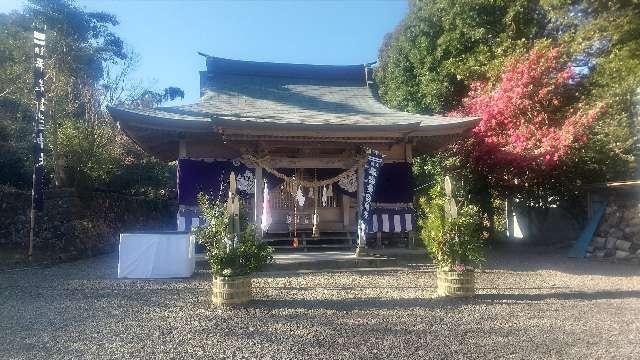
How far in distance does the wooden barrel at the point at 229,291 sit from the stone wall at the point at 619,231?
34.3 ft

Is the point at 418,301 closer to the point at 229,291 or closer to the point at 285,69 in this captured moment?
the point at 229,291

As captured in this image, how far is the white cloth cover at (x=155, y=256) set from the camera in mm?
8477

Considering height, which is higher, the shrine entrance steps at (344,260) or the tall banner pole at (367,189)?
the tall banner pole at (367,189)

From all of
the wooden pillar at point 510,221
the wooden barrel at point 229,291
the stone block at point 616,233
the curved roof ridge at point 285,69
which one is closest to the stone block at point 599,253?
the stone block at point 616,233

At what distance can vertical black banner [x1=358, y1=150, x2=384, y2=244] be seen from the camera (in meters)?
9.90

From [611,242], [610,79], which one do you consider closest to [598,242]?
[611,242]

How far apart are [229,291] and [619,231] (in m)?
11.4

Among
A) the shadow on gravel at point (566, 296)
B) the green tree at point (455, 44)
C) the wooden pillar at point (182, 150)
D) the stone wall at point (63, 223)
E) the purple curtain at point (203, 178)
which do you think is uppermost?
the green tree at point (455, 44)

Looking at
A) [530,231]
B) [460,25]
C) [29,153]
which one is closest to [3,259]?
[29,153]

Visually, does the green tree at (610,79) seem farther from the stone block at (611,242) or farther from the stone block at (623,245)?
the stone block at (623,245)

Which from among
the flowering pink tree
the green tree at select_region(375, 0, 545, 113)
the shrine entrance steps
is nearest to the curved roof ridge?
the green tree at select_region(375, 0, 545, 113)

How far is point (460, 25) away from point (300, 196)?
31.4ft

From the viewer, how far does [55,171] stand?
14969 millimetres

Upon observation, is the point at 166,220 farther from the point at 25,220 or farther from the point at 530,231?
the point at 530,231
